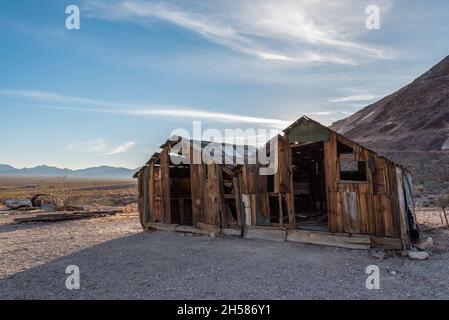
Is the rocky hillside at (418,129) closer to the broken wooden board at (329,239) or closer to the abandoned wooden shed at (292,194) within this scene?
the abandoned wooden shed at (292,194)

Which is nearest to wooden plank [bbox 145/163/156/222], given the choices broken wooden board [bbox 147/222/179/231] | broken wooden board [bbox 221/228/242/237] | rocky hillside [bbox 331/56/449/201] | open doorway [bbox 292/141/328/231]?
broken wooden board [bbox 147/222/179/231]

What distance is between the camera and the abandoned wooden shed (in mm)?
12656

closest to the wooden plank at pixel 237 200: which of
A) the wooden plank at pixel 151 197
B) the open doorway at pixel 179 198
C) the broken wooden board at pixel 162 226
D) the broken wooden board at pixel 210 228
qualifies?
the broken wooden board at pixel 210 228

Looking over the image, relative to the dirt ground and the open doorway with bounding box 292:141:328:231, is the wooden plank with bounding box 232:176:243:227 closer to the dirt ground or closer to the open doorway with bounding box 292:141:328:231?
the dirt ground

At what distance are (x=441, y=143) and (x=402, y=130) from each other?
10281 millimetres

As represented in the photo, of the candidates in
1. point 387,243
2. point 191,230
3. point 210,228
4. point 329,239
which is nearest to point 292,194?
point 329,239

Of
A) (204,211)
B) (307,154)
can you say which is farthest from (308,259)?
(307,154)

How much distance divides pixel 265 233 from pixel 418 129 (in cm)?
5220

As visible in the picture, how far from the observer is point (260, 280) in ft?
32.8

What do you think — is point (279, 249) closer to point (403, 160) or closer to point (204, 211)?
point (204, 211)

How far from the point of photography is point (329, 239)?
13508mm

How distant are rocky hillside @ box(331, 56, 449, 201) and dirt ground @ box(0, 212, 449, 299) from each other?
22197 mm

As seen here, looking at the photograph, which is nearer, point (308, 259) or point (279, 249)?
point (308, 259)
